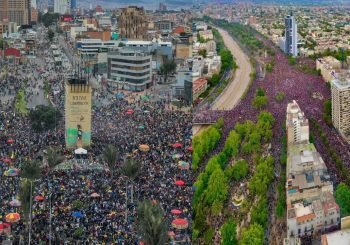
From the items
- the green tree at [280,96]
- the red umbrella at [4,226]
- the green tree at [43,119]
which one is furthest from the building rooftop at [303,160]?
the green tree at [280,96]

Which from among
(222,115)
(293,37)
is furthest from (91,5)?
(222,115)

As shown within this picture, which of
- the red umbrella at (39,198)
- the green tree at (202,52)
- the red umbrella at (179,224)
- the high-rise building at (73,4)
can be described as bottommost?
the red umbrella at (179,224)

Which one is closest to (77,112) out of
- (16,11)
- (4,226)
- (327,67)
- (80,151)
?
(80,151)

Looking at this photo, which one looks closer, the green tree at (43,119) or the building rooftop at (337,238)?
the building rooftop at (337,238)

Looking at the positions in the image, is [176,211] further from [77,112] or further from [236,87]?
[236,87]

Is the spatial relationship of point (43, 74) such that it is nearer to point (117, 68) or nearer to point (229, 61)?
point (117, 68)

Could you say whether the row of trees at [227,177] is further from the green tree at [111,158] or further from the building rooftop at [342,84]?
the building rooftop at [342,84]

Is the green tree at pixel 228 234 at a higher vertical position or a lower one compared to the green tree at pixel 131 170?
lower
